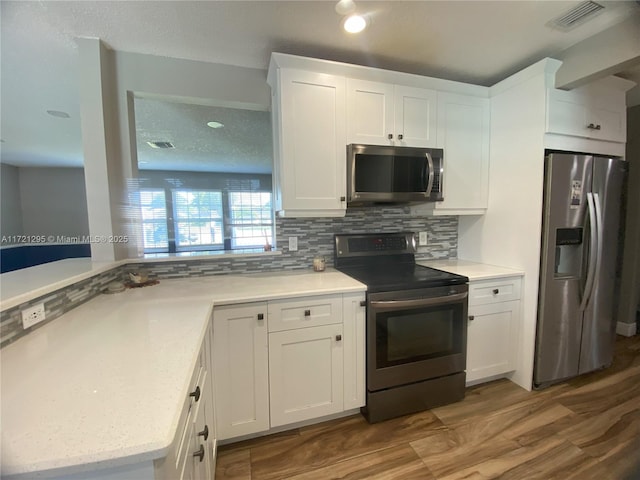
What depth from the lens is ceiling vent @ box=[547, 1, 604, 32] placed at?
1.47 meters

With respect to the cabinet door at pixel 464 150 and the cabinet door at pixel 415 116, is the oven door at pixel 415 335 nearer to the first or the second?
the cabinet door at pixel 464 150

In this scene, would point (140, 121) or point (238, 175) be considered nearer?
point (140, 121)

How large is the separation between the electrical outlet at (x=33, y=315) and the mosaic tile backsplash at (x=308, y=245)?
0.30 meters

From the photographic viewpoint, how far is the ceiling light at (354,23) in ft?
4.60

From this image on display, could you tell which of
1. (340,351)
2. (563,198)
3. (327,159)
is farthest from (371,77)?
(340,351)

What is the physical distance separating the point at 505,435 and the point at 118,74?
3.35 meters

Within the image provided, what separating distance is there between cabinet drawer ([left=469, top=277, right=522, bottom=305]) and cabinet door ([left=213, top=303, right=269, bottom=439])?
1465 millimetres

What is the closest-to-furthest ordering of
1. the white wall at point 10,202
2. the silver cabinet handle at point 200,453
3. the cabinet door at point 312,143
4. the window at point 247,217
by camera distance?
the silver cabinet handle at point 200,453 < the cabinet door at point 312,143 < the white wall at point 10,202 < the window at point 247,217

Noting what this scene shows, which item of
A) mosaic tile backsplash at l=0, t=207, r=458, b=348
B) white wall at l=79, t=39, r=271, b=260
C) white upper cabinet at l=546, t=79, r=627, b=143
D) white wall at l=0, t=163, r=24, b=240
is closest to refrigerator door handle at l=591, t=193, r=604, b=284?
white upper cabinet at l=546, t=79, r=627, b=143

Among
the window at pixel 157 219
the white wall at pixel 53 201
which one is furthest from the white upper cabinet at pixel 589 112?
the white wall at pixel 53 201

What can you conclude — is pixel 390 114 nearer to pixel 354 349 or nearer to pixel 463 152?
pixel 463 152

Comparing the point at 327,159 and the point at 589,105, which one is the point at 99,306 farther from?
the point at 589,105

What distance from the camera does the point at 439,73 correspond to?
217cm

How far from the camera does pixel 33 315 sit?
1.08 metres
